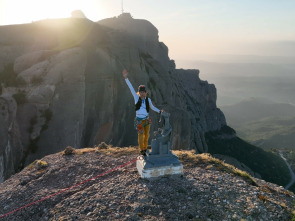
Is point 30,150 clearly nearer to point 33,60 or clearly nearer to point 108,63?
point 33,60

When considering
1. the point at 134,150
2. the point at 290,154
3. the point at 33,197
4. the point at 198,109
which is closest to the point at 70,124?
the point at 134,150

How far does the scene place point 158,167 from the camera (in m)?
13.3

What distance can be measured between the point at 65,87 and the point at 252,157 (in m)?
97.2

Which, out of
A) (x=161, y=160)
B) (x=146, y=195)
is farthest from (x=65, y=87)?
(x=146, y=195)

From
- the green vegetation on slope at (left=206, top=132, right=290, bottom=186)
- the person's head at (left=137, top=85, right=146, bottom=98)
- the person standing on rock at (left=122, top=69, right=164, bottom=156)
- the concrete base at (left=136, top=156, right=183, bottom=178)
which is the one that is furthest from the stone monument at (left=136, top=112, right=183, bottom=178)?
the green vegetation on slope at (left=206, top=132, right=290, bottom=186)

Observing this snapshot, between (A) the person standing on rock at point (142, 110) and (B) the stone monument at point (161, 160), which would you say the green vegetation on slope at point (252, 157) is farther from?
(A) the person standing on rock at point (142, 110)

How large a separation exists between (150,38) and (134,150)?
5976cm

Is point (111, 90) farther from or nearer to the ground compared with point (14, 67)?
nearer to the ground

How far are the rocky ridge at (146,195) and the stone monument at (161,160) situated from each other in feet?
1.31

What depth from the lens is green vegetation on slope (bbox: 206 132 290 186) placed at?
329ft

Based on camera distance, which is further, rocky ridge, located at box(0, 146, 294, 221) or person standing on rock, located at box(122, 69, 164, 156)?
person standing on rock, located at box(122, 69, 164, 156)

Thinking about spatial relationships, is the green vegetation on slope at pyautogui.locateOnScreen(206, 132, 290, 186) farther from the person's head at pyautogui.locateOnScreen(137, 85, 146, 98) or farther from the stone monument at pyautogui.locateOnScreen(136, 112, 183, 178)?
the person's head at pyautogui.locateOnScreen(137, 85, 146, 98)

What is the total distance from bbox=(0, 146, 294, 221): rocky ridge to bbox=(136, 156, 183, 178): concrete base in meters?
0.33

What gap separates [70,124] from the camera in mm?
36594
